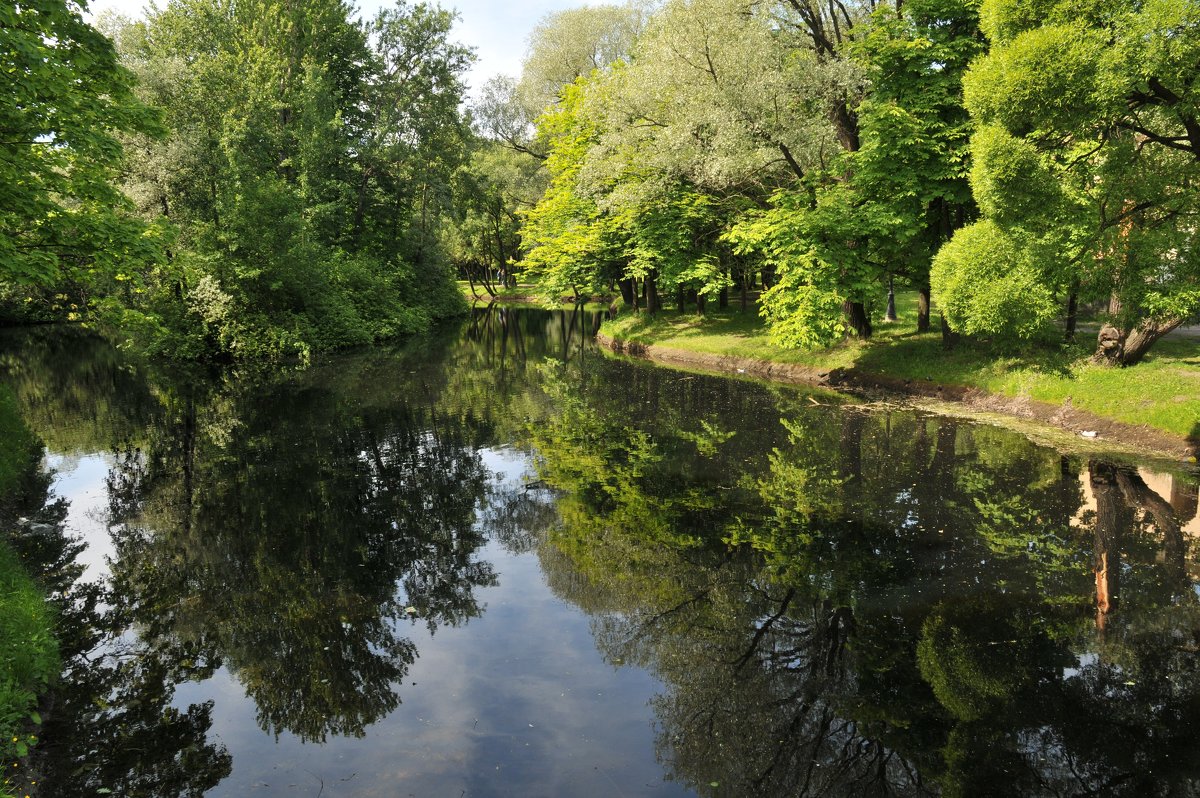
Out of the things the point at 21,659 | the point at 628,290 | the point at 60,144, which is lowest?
the point at 21,659

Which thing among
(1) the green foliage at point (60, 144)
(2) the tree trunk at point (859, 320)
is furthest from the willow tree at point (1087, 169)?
(1) the green foliage at point (60, 144)

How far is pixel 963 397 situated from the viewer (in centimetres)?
2177

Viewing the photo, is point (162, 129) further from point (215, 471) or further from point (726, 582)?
point (726, 582)

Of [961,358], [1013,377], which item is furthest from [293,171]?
[1013,377]

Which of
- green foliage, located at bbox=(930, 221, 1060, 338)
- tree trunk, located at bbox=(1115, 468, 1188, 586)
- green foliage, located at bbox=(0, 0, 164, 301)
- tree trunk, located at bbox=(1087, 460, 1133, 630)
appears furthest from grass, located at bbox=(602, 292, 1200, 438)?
green foliage, located at bbox=(0, 0, 164, 301)

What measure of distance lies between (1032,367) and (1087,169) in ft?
20.2

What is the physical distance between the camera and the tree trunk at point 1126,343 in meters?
18.7

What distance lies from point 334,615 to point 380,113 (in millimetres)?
44739

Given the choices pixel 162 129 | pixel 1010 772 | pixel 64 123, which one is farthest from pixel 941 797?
pixel 162 129

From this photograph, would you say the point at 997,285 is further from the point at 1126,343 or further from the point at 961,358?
the point at 961,358

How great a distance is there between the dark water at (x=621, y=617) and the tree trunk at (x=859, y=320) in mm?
9082

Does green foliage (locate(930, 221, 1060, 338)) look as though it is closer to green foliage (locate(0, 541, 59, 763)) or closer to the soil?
the soil

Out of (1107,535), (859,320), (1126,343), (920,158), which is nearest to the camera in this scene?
(1107,535)

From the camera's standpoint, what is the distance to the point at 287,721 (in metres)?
8.00
